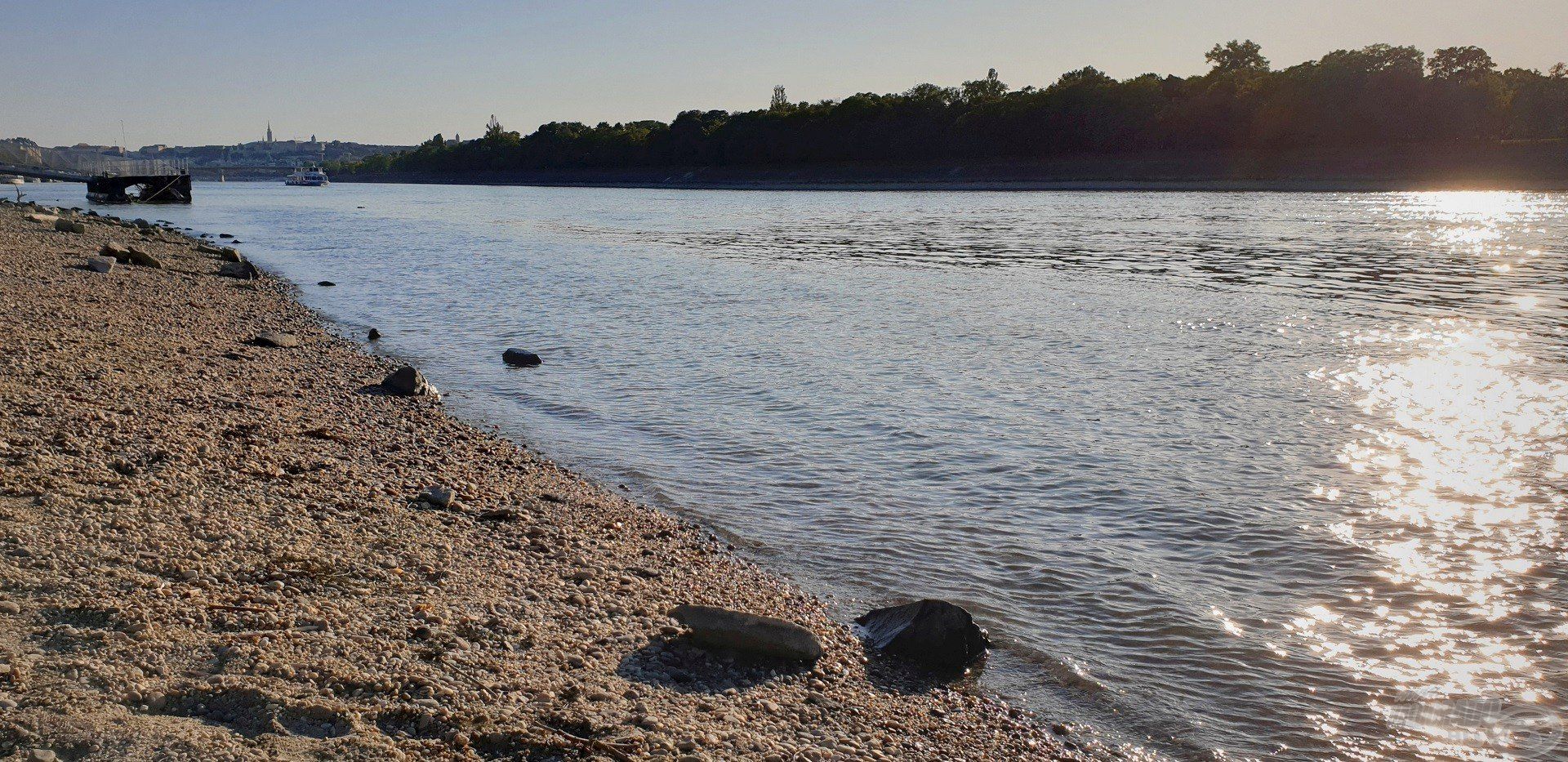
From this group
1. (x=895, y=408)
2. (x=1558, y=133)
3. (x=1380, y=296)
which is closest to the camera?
(x=895, y=408)

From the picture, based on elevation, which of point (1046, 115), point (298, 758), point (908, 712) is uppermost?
point (1046, 115)

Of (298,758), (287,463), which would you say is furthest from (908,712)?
(287,463)

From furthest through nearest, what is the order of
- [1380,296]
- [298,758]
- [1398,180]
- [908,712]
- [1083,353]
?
[1398,180]
[1380,296]
[1083,353]
[908,712]
[298,758]

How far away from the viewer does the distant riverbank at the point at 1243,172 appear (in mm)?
91625

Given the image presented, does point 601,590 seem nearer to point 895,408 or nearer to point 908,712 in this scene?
point 908,712

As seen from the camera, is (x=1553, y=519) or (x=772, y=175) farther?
(x=772, y=175)

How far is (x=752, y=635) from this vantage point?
6441mm

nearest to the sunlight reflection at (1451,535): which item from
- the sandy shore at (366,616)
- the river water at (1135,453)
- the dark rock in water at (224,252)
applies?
Result: the river water at (1135,453)

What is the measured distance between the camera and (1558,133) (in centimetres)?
10288

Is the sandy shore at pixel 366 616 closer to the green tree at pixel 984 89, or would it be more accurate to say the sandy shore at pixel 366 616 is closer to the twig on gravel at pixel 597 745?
the twig on gravel at pixel 597 745

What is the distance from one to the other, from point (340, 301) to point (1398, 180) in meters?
91.7

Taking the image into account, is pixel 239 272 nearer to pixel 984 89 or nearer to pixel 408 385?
pixel 408 385

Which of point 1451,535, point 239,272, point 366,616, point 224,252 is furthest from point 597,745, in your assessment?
point 224,252

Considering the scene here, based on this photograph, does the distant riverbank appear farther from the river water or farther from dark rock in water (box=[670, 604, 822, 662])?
dark rock in water (box=[670, 604, 822, 662])
